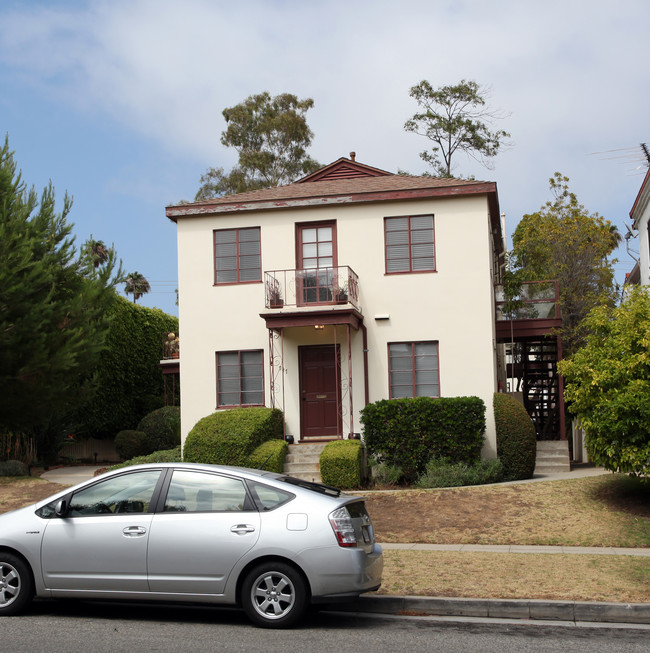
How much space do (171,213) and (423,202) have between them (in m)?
5.98

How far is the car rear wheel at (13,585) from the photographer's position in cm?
793

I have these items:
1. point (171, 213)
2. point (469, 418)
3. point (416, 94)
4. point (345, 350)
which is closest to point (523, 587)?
point (469, 418)

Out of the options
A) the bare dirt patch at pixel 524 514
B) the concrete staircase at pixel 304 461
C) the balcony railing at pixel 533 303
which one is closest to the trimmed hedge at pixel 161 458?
the concrete staircase at pixel 304 461

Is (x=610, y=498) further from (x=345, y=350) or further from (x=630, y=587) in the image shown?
(x=345, y=350)

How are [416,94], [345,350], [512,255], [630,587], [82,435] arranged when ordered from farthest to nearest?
[416,94] → [512,255] → [82,435] → [345,350] → [630,587]

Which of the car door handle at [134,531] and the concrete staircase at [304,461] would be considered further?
the concrete staircase at [304,461]

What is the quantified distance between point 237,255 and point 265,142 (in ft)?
68.5

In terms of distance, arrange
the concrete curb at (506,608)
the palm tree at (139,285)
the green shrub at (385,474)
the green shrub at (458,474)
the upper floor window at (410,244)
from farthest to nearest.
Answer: the palm tree at (139,285)
the upper floor window at (410,244)
the green shrub at (385,474)
the green shrub at (458,474)
the concrete curb at (506,608)

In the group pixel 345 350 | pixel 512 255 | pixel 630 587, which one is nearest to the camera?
pixel 630 587

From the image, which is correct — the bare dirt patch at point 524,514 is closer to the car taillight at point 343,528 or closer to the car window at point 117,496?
the car taillight at point 343,528

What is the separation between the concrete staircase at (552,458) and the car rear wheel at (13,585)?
13025 mm

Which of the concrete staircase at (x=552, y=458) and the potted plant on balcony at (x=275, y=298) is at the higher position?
the potted plant on balcony at (x=275, y=298)

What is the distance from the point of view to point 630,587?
8.65m

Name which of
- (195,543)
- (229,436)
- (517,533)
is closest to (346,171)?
(229,436)
